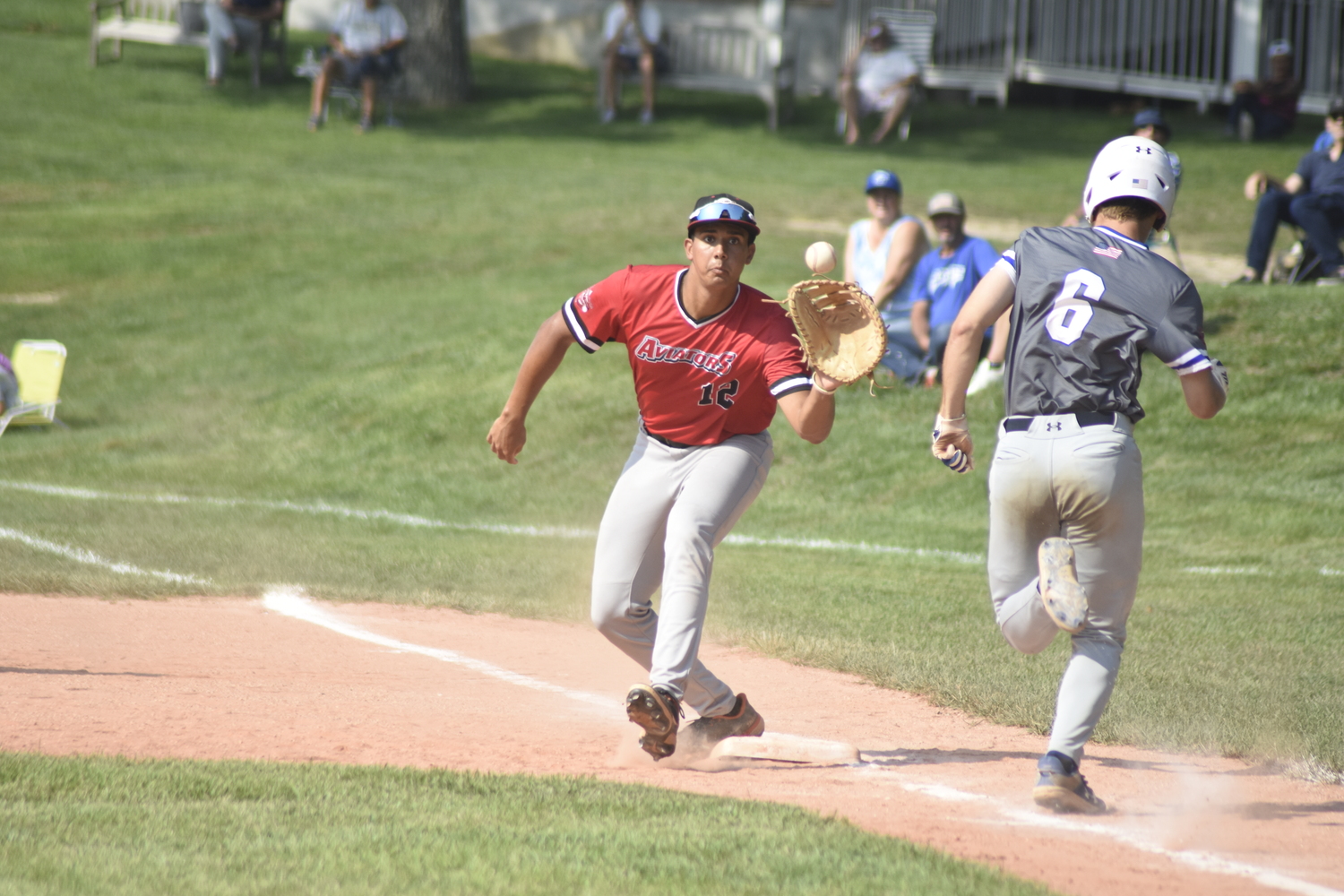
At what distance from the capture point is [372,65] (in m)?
23.2

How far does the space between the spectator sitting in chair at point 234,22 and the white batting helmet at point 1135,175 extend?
76.7 ft

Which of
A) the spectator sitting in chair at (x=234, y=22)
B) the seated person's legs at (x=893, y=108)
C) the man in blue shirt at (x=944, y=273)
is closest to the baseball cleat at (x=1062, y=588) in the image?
the man in blue shirt at (x=944, y=273)

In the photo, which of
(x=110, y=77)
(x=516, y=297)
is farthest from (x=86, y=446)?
(x=110, y=77)

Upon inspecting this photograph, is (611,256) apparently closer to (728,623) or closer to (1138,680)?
(728,623)

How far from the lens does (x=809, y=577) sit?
8883 millimetres

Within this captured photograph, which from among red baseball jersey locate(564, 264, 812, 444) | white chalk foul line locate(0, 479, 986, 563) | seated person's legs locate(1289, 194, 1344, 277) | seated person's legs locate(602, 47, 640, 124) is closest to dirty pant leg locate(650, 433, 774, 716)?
red baseball jersey locate(564, 264, 812, 444)

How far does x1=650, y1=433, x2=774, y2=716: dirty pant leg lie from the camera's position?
4.91 metres

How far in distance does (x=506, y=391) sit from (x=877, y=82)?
13544 mm

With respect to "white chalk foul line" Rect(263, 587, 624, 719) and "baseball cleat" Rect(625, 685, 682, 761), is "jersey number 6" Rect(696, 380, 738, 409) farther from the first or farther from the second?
"white chalk foul line" Rect(263, 587, 624, 719)

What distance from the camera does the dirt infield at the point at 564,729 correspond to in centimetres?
429

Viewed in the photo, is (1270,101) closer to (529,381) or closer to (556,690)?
(556,690)

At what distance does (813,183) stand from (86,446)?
11573mm

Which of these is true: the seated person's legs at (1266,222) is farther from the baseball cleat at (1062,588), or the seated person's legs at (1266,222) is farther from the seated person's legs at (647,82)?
the seated person's legs at (647,82)

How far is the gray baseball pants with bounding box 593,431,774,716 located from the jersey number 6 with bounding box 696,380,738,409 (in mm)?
160
